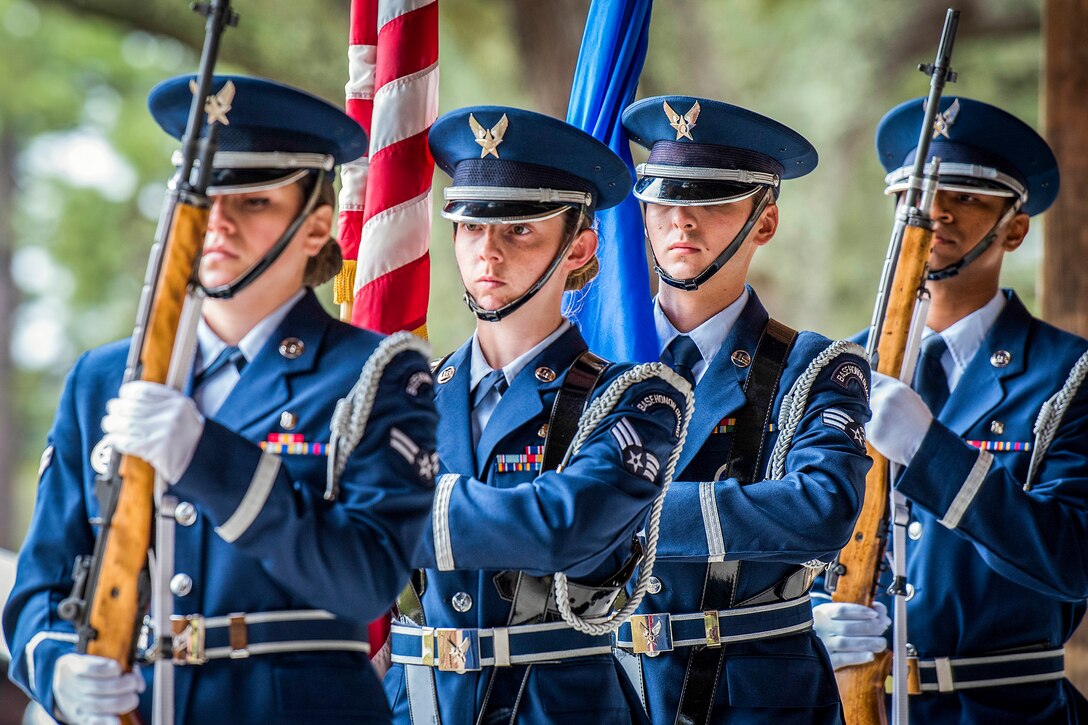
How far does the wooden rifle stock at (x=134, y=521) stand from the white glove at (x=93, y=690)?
3 cm

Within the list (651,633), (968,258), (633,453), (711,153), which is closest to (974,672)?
(651,633)

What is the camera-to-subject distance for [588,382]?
12.4 feet

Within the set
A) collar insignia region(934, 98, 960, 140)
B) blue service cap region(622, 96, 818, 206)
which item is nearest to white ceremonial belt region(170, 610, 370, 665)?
blue service cap region(622, 96, 818, 206)

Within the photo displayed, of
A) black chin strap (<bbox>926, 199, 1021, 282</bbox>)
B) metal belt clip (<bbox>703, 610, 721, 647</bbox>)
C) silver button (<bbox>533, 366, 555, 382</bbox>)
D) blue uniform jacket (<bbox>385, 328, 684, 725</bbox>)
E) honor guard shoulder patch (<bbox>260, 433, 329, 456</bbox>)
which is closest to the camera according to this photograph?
honor guard shoulder patch (<bbox>260, 433, 329, 456</bbox>)

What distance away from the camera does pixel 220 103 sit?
3.10 metres

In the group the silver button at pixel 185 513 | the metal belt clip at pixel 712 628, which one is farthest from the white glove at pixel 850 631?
the silver button at pixel 185 513

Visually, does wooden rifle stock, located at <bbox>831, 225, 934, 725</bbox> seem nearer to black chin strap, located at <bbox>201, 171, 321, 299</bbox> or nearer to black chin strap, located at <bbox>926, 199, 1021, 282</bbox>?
black chin strap, located at <bbox>926, 199, 1021, 282</bbox>

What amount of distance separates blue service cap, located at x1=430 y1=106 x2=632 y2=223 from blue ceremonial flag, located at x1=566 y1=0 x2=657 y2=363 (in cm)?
61

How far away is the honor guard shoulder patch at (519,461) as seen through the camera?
3.67m

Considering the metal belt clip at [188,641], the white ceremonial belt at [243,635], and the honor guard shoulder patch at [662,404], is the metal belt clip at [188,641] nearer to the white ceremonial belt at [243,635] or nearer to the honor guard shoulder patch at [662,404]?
the white ceremonial belt at [243,635]

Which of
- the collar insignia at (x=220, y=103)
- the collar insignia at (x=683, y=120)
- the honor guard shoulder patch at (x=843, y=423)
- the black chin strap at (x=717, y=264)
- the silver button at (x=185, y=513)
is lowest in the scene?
the silver button at (x=185, y=513)

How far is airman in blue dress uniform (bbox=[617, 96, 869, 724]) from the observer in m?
3.92

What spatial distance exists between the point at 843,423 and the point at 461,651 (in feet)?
4.09

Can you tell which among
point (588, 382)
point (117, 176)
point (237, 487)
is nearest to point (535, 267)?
point (588, 382)
